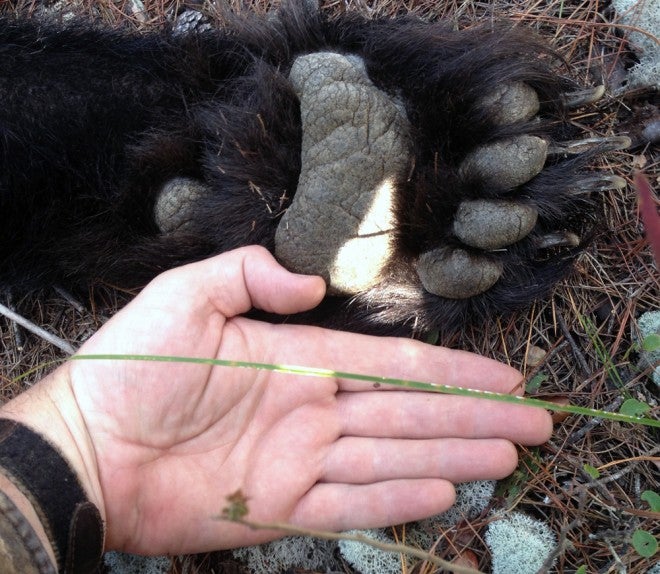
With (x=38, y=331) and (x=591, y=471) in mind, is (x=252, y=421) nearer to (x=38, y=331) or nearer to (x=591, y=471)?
(x=38, y=331)

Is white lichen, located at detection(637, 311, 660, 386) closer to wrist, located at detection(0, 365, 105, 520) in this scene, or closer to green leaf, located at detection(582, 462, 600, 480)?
green leaf, located at detection(582, 462, 600, 480)

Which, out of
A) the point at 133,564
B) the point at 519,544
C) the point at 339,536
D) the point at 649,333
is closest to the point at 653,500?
the point at 519,544

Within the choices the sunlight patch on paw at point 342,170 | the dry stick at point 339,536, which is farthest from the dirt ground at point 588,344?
the dry stick at point 339,536

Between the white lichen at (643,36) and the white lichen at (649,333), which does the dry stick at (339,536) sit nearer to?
the white lichen at (649,333)

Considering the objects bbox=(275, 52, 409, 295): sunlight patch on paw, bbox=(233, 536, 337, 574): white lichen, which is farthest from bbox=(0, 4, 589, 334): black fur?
bbox=(233, 536, 337, 574): white lichen

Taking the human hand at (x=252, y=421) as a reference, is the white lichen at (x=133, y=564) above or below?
below
